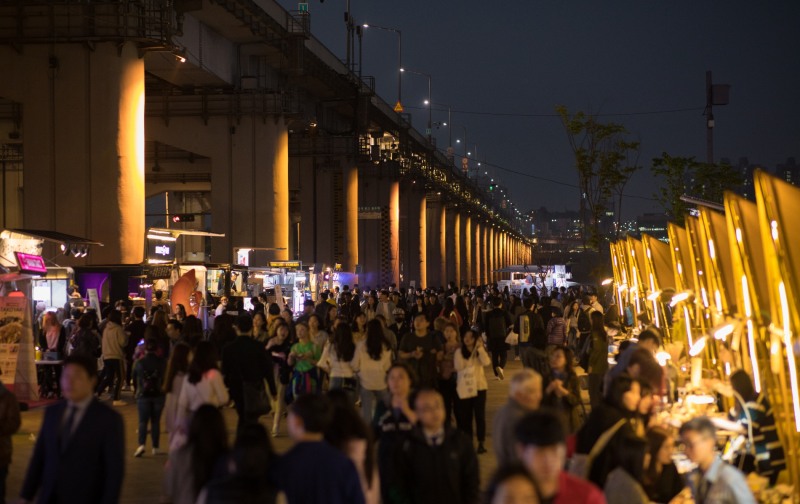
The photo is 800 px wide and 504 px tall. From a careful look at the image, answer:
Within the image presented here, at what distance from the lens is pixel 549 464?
4719mm

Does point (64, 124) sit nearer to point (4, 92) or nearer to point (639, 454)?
point (4, 92)

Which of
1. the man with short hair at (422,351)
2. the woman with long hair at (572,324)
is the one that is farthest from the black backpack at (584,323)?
the man with short hair at (422,351)

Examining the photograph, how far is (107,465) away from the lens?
6.12 metres

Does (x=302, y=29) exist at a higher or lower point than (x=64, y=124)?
higher

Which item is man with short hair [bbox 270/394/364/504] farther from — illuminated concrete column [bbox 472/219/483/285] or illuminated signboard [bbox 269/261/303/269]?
illuminated concrete column [bbox 472/219/483/285]

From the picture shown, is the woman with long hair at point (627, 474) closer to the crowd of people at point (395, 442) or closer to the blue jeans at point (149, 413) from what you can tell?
the crowd of people at point (395, 442)

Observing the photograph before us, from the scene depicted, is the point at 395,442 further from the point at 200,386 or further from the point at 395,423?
the point at 200,386

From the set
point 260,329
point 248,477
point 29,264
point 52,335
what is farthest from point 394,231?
point 248,477

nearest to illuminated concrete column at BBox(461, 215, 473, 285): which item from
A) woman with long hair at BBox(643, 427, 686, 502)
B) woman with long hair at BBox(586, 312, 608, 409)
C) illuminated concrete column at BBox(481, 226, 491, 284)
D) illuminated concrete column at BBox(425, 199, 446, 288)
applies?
illuminated concrete column at BBox(425, 199, 446, 288)

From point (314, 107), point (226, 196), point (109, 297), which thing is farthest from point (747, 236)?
point (314, 107)

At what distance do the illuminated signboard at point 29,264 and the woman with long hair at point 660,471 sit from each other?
12154 millimetres

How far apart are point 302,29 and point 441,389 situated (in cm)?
3054

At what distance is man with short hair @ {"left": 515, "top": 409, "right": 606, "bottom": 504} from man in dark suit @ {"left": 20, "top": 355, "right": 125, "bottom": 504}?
2.61 m

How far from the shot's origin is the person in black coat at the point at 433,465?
605 centimetres
